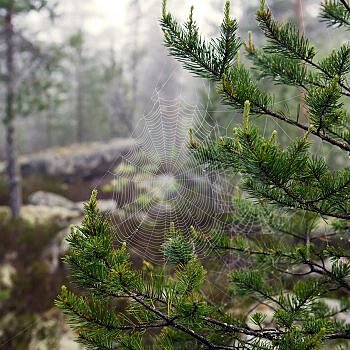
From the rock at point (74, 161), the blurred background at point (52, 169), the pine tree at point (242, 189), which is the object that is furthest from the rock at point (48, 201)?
the pine tree at point (242, 189)

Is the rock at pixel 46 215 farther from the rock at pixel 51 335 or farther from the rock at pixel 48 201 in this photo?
the rock at pixel 51 335

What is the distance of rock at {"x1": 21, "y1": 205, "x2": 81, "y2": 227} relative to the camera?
10.6m

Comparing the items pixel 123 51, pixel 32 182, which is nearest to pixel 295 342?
pixel 32 182

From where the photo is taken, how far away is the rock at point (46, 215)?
1057 centimetres

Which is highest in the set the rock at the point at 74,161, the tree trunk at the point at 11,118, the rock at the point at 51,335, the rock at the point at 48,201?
the tree trunk at the point at 11,118

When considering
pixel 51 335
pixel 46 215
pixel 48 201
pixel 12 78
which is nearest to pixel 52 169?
pixel 48 201

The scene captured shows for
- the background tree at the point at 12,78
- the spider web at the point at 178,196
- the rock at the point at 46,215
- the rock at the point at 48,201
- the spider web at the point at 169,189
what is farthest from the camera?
the rock at the point at 48,201

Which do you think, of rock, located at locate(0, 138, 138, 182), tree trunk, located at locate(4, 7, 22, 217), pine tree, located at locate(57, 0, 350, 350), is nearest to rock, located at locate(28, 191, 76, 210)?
tree trunk, located at locate(4, 7, 22, 217)

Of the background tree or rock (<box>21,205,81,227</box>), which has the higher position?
the background tree

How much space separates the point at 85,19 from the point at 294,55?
27.3 meters

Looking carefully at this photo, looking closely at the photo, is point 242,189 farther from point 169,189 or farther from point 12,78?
point 12,78

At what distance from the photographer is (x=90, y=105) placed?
96.3ft

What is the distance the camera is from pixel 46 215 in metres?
11.0

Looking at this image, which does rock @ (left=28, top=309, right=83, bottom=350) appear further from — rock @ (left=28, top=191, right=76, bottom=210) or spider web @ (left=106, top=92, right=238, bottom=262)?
rock @ (left=28, top=191, right=76, bottom=210)
